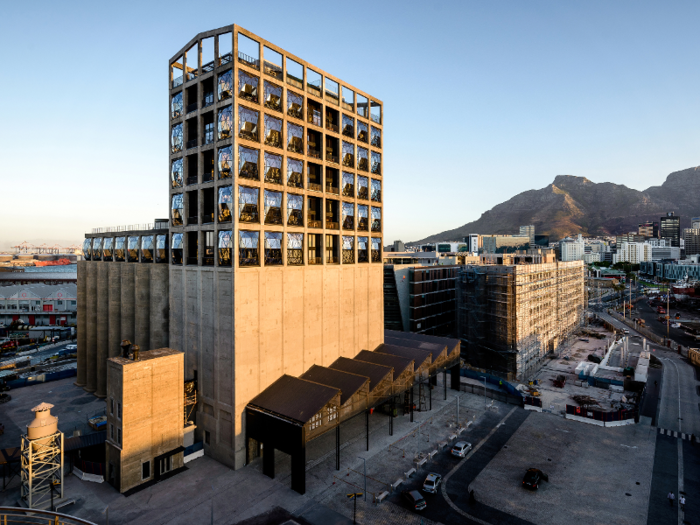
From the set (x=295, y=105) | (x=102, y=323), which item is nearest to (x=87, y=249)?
(x=102, y=323)

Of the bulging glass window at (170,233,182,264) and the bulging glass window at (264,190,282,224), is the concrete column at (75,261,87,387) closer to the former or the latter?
the bulging glass window at (170,233,182,264)

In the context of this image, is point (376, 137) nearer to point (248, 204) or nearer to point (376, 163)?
point (376, 163)

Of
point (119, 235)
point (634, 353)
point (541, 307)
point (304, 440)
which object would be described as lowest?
point (634, 353)

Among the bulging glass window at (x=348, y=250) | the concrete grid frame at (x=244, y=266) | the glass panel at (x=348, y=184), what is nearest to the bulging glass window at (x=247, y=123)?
the concrete grid frame at (x=244, y=266)

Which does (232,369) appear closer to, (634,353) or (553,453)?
(553,453)

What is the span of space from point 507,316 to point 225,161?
52.1 meters

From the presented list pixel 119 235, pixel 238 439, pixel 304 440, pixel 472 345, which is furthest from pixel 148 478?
pixel 472 345

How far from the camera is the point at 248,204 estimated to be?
37.4 metres

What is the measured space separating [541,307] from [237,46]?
70.1m

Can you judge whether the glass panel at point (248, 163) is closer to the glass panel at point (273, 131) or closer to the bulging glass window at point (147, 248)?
the glass panel at point (273, 131)

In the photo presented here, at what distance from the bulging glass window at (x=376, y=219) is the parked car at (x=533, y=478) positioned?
34.9 metres

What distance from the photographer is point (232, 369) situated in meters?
35.2

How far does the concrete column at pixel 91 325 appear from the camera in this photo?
178ft

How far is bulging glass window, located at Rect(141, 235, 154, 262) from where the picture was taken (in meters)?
48.7
